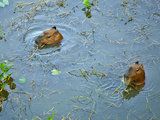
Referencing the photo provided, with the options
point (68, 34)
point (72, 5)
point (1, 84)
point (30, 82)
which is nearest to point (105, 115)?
point (30, 82)

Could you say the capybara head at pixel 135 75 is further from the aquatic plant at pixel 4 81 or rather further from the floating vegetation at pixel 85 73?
the aquatic plant at pixel 4 81

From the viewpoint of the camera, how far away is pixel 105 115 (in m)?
4.45

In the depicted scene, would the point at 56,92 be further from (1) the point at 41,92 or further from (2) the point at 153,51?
(2) the point at 153,51

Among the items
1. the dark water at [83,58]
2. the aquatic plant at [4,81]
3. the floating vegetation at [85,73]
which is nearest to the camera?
the dark water at [83,58]

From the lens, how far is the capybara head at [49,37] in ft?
19.6

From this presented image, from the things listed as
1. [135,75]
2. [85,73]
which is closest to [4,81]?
[85,73]

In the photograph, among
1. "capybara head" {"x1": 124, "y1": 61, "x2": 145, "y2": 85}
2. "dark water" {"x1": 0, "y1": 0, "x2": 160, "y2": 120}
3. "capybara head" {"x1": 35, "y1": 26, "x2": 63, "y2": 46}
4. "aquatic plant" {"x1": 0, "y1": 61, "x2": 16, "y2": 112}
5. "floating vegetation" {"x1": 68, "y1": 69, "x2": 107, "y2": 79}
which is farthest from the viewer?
"capybara head" {"x1": 35, "y1": 26, "x2": 63, "y2": 46}

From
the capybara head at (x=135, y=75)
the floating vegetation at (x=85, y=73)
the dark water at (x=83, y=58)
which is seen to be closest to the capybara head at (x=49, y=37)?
the dark water at (x=83, y=58)

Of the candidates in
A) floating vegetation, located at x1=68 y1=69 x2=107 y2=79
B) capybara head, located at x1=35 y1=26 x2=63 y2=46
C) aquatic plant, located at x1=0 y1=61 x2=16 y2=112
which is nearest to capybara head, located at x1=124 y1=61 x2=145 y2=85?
floating vegetation, located at x1=68 y1=69 x2=107 y2=79

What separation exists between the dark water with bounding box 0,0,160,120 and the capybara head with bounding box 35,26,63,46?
0.18 meters

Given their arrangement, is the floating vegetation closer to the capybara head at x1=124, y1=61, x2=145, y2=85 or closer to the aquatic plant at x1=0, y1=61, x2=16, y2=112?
the capybara head at x1=124, y1=61, x2=145, y2=85

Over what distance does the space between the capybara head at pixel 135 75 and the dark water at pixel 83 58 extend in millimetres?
160

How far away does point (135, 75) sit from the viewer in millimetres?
4887

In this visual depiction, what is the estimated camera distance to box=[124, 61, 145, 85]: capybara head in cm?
489
